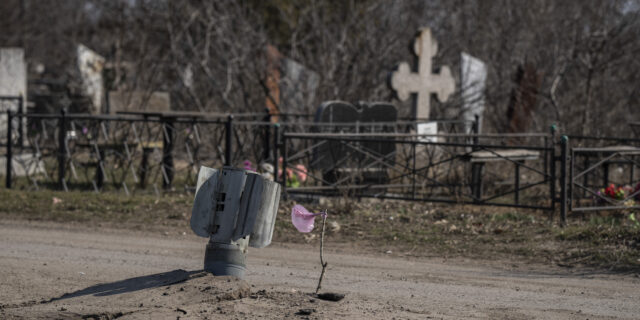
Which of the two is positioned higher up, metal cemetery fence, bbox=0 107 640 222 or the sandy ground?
metal cemetery fence, bbox=0 107 640 222

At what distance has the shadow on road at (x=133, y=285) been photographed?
5774 millimetres

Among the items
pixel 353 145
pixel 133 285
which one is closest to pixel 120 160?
pixel 353 145

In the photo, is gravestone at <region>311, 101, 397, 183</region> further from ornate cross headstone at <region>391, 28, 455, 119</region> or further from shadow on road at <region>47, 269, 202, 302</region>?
shadow on road at <region>47, 269, 202, 302</region>

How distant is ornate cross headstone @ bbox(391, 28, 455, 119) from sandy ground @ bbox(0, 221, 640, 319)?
6820 millimetres

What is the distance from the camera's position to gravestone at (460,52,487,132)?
1873 cm

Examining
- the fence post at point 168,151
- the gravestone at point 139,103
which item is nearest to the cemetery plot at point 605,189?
the fence post at point 168,151

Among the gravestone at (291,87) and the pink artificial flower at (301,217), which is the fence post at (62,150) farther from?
the pink artificial flower at (301,217)

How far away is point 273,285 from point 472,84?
42.8ft

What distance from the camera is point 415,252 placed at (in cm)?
865

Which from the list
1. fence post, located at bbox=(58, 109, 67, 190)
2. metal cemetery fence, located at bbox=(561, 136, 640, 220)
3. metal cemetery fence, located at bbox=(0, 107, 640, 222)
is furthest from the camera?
fence post, located at bbox=(58, 109, 67, 190)

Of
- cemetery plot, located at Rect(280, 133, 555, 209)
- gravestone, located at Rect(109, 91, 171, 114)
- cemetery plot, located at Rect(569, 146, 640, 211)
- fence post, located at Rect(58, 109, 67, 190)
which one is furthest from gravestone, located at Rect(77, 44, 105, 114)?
cemetery plot, located at Rect(569, 146, 640, 211)

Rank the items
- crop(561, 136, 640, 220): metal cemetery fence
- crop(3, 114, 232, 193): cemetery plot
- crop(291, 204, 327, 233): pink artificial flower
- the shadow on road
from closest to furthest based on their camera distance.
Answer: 1. crop(291, 204, 327, 233): pink artificial flower
2. the shadow on road
3. crop(561, 136, 640, 220): metal cemetery fence
4. crop(3, 114, 232, 193): cemetery plot

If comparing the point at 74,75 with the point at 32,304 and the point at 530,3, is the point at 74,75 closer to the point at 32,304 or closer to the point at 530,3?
the point at 530,3

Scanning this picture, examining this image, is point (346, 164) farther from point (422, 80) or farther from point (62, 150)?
point (62, 150)
